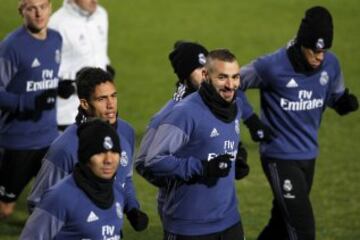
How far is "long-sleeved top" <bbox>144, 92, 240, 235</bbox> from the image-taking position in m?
8.30

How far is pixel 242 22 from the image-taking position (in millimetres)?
23609

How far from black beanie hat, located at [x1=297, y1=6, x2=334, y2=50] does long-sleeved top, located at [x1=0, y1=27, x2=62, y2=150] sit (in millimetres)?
2614

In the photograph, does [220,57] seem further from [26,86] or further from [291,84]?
[26,86]

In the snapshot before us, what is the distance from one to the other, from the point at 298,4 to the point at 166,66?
5.74m

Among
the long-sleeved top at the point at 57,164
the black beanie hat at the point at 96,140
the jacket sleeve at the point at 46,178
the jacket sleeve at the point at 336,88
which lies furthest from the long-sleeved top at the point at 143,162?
the jacket sleeve at the point at 336,88

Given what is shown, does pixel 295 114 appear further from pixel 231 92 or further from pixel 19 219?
pixel 19 219

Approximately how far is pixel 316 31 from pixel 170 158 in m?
2.34

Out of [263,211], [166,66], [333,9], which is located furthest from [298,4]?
[263,211]

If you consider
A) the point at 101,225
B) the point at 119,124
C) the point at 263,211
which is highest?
the point at 119,124

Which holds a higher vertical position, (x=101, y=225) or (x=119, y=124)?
(x=119, y=124)

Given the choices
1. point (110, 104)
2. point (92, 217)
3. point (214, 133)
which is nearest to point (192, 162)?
point (214, 133)

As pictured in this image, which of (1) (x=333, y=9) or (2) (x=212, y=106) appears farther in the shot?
(1) (x=333, y=9)

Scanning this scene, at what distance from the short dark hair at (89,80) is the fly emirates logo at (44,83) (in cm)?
295

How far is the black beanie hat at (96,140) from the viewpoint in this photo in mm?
7032
